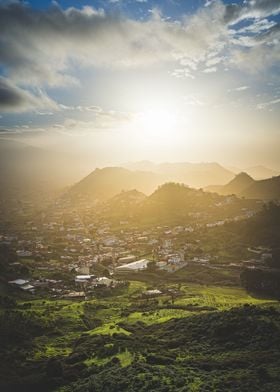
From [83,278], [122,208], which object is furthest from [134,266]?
[122,208]

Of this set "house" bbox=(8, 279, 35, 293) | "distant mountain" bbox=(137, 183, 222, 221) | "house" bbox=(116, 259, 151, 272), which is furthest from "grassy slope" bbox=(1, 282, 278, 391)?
"distant mountain" bbox=(137, 183, 222, 221)

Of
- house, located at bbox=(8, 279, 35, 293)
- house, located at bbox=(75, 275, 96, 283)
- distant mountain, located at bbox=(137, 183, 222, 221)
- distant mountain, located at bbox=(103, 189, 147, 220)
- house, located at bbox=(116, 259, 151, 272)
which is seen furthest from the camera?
distant mountain, located at bbox=(103, 189, 147, 220)

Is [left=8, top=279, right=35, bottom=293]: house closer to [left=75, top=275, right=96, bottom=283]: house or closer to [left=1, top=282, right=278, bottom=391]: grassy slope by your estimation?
[left=1, top=282, right=278, bottom=391]: grassy slope

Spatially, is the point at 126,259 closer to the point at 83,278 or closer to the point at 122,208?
the point at 83,278

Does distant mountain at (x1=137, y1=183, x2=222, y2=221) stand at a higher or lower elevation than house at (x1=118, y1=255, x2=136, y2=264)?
higher

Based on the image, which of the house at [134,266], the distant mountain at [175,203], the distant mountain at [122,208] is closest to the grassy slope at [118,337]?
the house at [134,266]

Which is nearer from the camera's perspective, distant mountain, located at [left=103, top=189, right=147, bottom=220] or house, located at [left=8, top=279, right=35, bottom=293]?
house, located at [left=8, top=279, right=35, bottom=293]

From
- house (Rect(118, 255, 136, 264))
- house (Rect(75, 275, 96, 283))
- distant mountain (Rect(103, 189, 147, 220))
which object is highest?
distant mountain (Rect(103, 189, 147, 220))

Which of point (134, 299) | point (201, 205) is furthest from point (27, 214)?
point (134, 299)

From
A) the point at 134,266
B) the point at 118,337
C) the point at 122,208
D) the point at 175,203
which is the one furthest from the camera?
the point at 122,208

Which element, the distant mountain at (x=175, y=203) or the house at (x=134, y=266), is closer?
the house at (x=134, y=266)

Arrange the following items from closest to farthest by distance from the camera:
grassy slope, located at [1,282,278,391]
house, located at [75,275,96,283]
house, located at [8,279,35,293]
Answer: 1. grassy slope, located at [1,282,278,391]
2. house, located at [8,279,35,293]
3. house, located at [75,275,96,283]

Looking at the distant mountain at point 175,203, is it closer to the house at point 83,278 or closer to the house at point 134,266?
the house at point 134,266

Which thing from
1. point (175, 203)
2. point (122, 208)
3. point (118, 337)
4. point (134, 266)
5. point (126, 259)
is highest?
point (175, 203)
